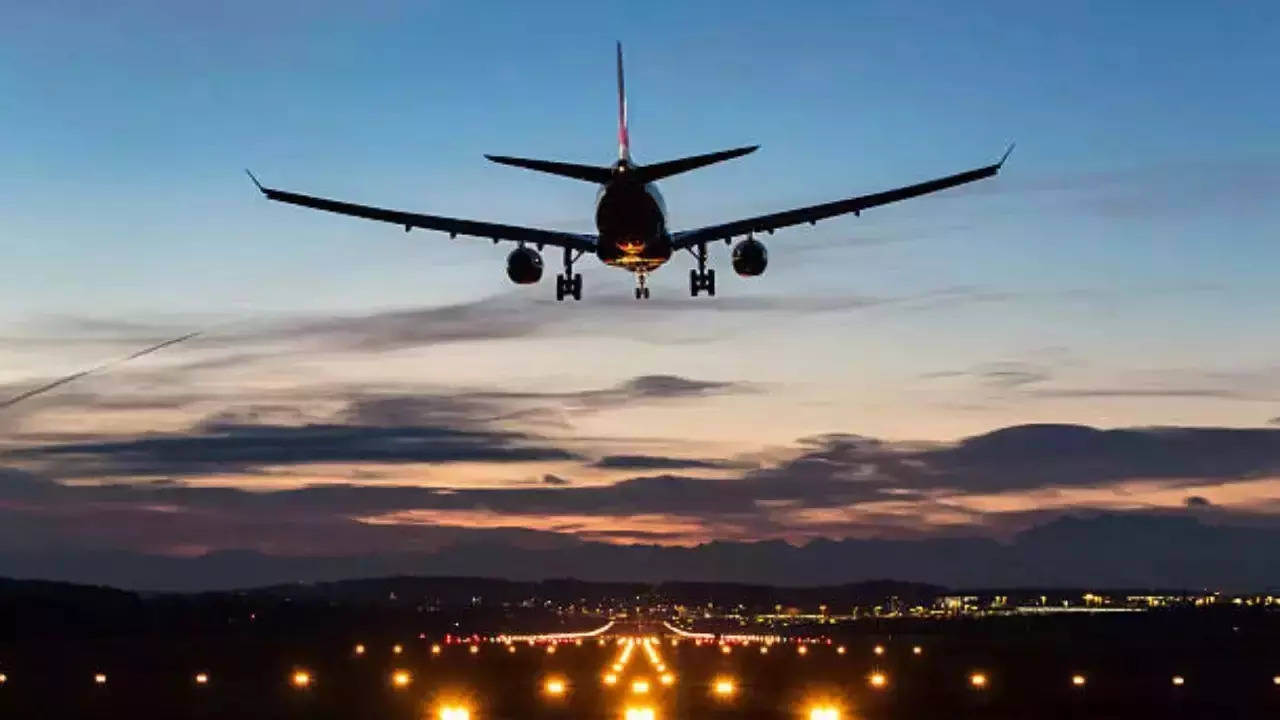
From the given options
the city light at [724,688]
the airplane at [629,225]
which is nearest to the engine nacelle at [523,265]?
the airplane at [629,225]

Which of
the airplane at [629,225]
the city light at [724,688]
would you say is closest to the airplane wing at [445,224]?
the airplane at [629,225]

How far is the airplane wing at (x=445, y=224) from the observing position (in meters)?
81.7

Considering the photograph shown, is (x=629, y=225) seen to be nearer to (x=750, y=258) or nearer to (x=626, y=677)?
(x=750, y=258)

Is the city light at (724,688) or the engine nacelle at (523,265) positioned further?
the city light at (724,688)

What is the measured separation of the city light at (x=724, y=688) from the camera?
293 ft

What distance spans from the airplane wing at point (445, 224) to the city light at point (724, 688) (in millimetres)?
24873

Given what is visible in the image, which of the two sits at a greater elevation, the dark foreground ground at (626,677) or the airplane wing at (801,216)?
the airplane wing at (801,216)

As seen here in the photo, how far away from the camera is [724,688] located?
92438 mm

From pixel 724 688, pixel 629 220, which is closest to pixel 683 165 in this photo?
pixel 629 220

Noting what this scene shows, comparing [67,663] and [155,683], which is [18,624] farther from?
[155,683]

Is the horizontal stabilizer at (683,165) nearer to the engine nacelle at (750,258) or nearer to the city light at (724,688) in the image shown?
the engine nacelle at (750,258)

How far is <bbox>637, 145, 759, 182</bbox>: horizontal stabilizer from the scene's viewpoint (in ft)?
227

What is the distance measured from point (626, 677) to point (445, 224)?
37791 mm

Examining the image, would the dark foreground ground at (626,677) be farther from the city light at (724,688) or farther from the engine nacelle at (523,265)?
the engine nacelle at (523,265)
